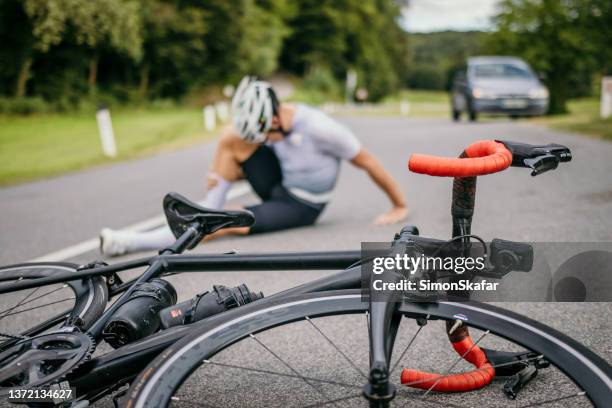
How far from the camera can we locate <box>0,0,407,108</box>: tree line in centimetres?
2548

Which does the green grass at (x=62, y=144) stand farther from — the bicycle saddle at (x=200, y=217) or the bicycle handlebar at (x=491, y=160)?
the bicycle handlebar at (x=491, y=160)

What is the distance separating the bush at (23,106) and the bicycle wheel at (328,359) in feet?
93.6

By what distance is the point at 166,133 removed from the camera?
19.4 m

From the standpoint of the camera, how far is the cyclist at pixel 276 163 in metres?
4.32

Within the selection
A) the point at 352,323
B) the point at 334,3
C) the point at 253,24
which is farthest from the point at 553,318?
the point at 334,3

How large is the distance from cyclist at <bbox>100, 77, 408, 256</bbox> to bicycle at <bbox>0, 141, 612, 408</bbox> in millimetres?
1982

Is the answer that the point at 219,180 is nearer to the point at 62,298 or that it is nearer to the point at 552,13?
the point at 62,298

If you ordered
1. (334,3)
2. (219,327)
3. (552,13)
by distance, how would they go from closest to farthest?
1. (219,327)
2. (552,13)
3. (334,3)

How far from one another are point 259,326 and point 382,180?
139 inches

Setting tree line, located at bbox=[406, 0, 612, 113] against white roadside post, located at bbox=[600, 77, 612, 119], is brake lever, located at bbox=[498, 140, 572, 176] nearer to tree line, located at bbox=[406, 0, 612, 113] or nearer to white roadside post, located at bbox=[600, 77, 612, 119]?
white roadside post, located at bbox=[600, 77, 612, 119]

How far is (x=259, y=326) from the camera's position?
61.6 inches

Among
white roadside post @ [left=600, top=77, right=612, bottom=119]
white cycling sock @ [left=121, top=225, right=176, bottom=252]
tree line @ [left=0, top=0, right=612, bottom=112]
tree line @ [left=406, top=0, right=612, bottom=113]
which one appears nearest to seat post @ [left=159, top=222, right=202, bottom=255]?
white cycling sock @ [left=121, top=225, right=176, bottom=252]

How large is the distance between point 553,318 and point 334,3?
72037mm

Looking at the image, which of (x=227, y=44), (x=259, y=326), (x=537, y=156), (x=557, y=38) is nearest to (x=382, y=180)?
(x=537, y=156)
